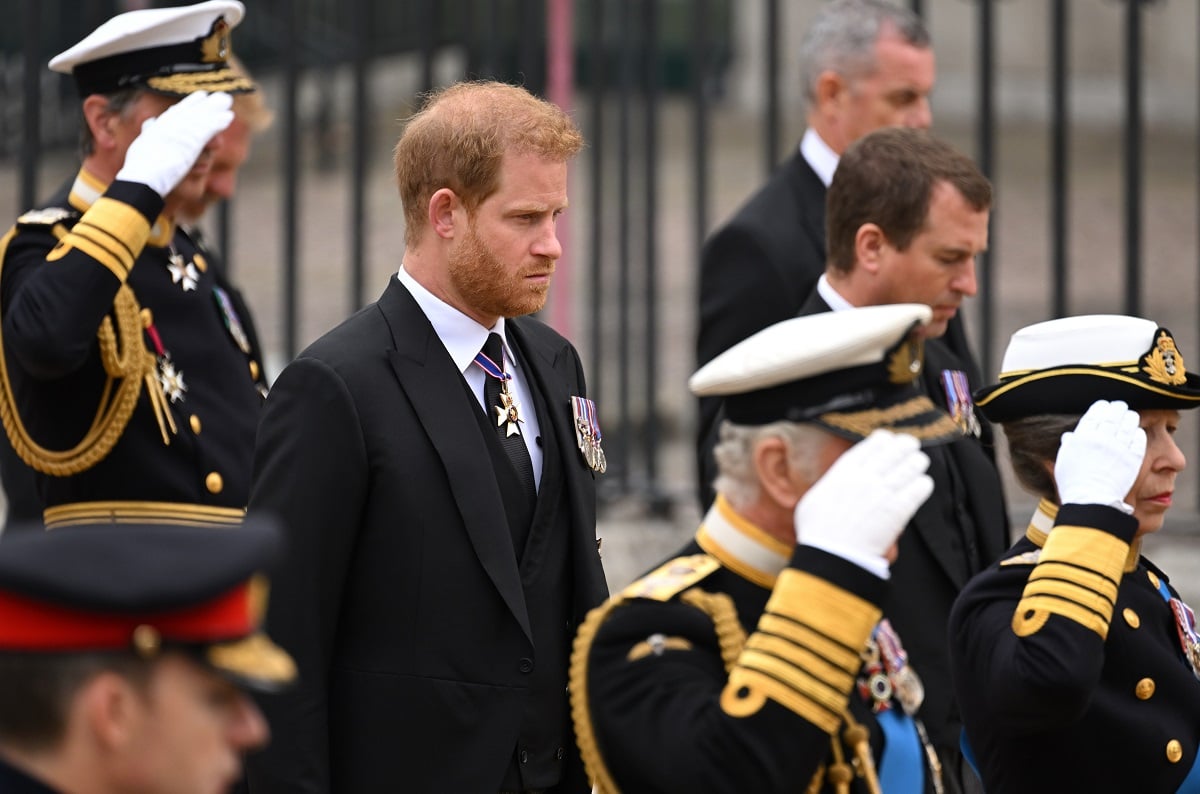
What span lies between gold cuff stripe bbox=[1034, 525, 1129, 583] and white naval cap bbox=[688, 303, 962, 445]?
42 cm

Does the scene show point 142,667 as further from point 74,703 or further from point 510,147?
point 510,147

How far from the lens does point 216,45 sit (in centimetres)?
423

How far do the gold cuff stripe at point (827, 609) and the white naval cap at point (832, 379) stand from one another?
0.21m

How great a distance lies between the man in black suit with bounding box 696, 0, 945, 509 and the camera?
4184 mm

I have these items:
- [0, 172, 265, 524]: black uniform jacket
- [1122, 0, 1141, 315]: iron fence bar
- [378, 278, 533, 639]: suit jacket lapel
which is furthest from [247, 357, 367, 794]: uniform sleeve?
[1122, 0, 1141, 315]: iron fence bar

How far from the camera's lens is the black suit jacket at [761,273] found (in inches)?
164

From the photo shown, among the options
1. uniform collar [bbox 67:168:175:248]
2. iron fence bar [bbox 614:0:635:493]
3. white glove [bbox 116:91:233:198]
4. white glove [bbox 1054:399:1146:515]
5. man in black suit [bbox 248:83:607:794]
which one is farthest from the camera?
iron fence bar [bbox 614:0:635:493]

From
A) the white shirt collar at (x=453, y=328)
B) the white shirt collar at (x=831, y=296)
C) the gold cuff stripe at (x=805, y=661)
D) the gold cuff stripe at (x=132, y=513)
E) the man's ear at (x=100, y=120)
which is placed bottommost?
the gold cuff stripe at (x=132, y=513)

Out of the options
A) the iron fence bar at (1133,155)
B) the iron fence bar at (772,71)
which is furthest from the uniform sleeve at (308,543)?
the iron fence bar at (1133,155)

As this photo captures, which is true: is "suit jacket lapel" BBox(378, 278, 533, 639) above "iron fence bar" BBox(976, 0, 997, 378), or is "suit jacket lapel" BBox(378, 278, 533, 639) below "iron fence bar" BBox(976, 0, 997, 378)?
below

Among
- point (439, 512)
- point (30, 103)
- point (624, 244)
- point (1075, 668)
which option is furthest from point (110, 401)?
point (624, 244)

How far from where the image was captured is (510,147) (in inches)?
120

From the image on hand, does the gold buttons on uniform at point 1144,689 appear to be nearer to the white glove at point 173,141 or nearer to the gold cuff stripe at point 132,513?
the gold cuff stripe at point 132,513

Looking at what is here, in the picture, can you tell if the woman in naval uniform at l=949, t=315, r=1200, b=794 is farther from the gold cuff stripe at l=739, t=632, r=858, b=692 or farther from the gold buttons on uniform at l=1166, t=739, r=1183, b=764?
the gold cuff stripe at l=739, t=632, r=858, b=692
